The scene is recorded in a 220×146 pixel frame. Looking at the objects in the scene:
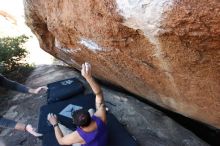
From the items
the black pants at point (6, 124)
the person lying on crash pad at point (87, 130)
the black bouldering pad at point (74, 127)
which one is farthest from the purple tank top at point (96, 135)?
the black pants at point (6, 124)

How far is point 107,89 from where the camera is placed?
7688mm

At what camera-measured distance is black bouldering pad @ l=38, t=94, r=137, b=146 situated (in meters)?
5.54

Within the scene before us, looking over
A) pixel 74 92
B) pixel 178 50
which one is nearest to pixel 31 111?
pixel 74 92

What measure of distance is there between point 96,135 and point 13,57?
5697 mm

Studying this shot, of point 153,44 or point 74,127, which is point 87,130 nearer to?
A: point 74,127

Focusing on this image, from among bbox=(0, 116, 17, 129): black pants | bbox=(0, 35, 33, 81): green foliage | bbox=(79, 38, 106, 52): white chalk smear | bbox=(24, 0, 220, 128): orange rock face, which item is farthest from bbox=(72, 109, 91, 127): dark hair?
bbox=(0, 35, 33, 81): green foliage

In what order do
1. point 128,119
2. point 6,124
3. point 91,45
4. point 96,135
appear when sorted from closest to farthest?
point 96,135 < point 91,45 < point 6,124 < point 128,119

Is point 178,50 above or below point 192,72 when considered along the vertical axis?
above

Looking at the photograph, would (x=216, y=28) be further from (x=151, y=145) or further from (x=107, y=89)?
(x=107, y=89)

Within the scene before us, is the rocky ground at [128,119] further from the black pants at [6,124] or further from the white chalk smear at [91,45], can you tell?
the white chalk smear at [91,45]

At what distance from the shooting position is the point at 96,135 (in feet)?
16.1

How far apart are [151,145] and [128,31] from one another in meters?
2.01

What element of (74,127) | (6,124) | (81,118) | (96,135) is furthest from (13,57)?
(81,118)

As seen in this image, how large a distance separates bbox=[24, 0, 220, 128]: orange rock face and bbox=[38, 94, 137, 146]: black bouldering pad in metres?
0.69
